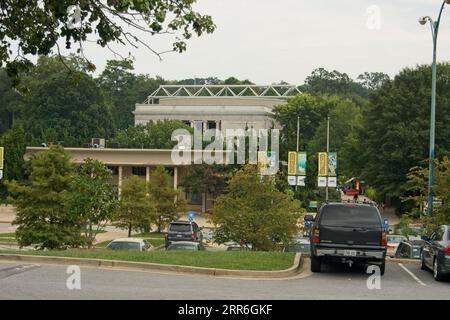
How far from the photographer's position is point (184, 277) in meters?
17.2

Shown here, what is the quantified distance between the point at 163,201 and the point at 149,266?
3676cm

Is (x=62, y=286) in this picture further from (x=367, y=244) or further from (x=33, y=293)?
(x=367, y=244)

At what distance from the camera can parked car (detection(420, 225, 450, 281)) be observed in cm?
1767

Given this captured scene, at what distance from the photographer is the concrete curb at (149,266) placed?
1772 centimetres

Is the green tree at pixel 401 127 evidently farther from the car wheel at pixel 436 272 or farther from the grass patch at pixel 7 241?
the car wheel at pixel 436 272

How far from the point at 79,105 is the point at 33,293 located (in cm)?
10289

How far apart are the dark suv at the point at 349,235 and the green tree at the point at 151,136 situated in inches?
2927

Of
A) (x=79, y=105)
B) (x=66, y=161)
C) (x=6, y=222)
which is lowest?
(x=6, y=222)

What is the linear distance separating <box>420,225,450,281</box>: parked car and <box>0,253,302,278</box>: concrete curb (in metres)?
3.41

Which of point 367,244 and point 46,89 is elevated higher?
point 46,89

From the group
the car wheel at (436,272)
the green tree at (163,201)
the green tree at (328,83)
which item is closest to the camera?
the car wheel at (436,272)

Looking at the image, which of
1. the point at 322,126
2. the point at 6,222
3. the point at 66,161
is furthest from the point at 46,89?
the point at 66,161

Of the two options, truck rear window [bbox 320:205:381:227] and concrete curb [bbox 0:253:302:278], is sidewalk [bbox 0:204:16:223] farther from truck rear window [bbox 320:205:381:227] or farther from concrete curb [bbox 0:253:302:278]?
truck rear window [bbox 320:205:381:227]

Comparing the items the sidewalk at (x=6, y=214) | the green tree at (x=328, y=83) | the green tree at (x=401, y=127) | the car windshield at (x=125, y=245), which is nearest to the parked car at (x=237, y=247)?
the car windshield at (x=125, y=245)
